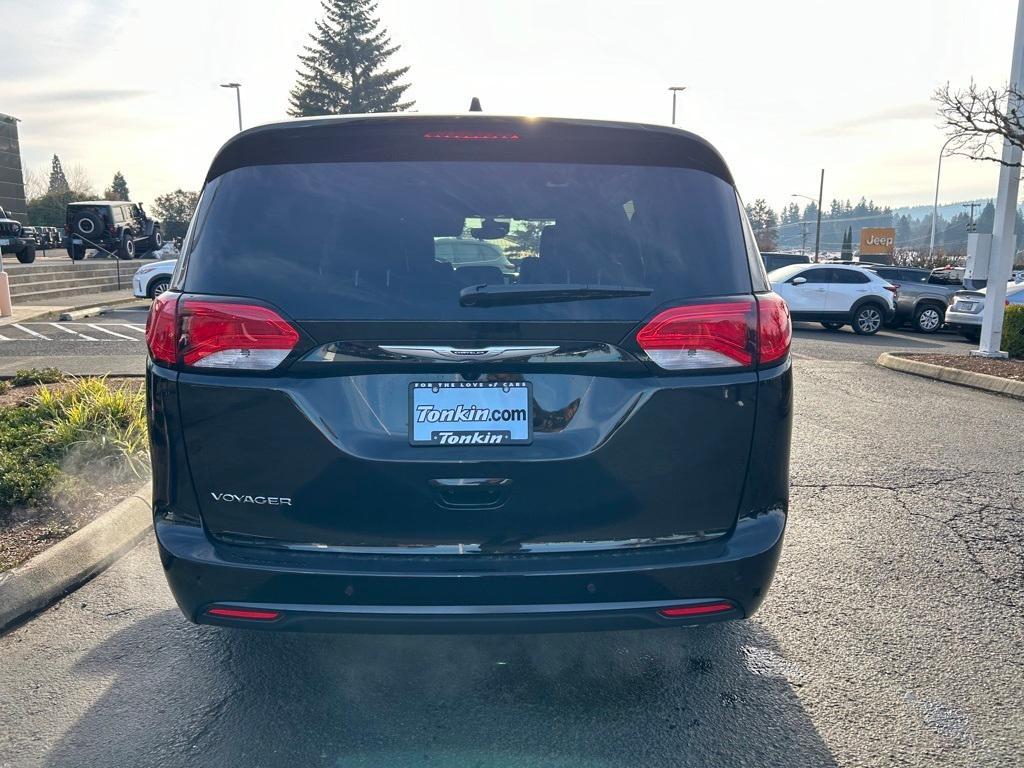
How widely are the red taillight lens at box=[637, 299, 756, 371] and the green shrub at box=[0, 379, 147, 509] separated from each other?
387cm

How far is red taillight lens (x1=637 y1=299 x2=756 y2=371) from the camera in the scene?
2.32m

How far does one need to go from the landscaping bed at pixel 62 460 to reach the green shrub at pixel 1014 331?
41.0 feet

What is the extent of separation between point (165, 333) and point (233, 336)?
260 mm

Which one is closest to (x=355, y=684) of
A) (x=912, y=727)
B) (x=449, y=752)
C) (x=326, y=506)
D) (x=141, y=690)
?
(x=449, y=752)

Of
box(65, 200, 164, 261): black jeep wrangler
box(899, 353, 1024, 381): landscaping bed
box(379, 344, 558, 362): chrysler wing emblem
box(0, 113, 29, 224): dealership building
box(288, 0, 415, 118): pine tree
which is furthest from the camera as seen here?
box(288, 0, 415, 118): pine tree

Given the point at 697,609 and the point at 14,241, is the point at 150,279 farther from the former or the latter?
the point at 697,609

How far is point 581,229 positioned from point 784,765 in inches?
67.5

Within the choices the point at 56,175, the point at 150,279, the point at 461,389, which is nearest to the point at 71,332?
the point at 150,279

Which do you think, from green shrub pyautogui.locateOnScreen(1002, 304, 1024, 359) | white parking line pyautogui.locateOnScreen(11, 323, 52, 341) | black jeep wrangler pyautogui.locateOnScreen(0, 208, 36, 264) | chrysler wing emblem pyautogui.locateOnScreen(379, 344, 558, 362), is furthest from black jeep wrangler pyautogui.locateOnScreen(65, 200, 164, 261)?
chrysler wing emblem pyautogui.locateOnScreen(379, 344, 558, 362)

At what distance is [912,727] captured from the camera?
263 centimetres

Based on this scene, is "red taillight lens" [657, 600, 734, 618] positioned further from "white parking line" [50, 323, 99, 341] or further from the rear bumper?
"white parking line" [50, 323, 99, 341]

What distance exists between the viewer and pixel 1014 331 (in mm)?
12664

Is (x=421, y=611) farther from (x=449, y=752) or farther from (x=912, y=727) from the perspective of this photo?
(x=912, y=727)

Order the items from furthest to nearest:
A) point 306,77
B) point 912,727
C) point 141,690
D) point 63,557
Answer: point 306,77 → point 63,557 → point 141,690 → point 912,727
